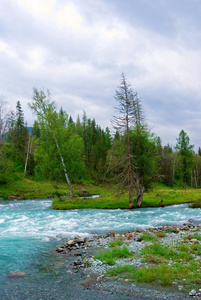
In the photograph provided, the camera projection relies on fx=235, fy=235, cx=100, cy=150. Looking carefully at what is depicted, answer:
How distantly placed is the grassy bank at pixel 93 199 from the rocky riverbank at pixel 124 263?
1336 centimetres

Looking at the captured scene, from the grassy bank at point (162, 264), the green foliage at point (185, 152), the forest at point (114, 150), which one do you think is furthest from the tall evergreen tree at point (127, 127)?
the green foliage at point (185, 152)

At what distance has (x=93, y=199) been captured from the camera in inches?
1281

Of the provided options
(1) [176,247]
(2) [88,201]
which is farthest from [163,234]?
(2) [88,201]

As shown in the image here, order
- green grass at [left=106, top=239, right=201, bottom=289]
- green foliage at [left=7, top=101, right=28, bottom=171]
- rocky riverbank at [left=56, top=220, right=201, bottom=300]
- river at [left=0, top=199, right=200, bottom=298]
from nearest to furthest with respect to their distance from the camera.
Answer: rocky riverbank at [left=56, top=220, right=201, bottom=300], green grass at [left=106, top=239, right=201, bottom=289], river at [left=0, top=199, right=200, bottom=298], green foliage at [left=7, top=101, right=28, bottom=171]

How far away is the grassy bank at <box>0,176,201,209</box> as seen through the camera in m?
28.9

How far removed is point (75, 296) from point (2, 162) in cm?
3926

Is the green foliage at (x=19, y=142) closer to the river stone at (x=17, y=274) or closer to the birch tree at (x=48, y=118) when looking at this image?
the birch tree at (x=48, y=118)

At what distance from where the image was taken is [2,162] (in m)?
42.2

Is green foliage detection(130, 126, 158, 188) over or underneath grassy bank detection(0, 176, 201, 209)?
over

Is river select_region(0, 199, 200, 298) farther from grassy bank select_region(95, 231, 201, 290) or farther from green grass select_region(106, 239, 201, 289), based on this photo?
green grass select_region(106, 239, 201, 289)

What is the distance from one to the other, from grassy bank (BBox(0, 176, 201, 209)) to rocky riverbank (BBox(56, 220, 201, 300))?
13359 mm

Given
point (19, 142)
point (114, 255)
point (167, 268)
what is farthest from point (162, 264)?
point (19, 142)

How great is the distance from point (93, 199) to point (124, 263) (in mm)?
23490

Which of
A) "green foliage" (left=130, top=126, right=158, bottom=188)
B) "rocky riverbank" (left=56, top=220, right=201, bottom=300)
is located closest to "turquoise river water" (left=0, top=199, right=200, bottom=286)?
"rocky riverbank" (left=56, top=220, right=201, bottom=300)
